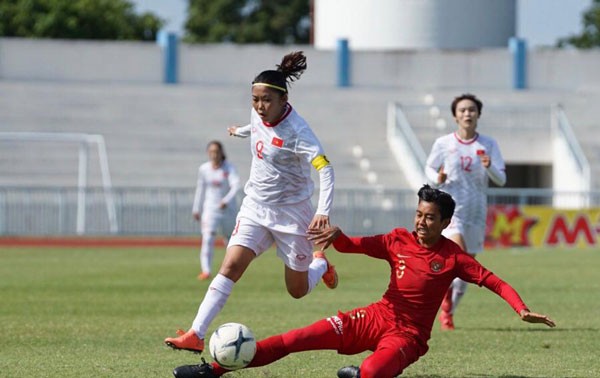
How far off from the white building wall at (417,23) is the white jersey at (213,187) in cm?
3251

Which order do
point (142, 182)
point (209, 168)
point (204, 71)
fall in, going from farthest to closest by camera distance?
point (204, 71)
point (142, 182)
point (209, 168)

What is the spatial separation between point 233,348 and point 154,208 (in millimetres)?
25569

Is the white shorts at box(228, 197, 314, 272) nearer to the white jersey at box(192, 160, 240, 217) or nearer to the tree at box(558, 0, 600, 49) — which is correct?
the white jersey at box(192, 160, 240, 217)

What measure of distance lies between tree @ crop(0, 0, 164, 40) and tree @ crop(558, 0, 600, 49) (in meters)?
26.7

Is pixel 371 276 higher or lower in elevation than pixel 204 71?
lower

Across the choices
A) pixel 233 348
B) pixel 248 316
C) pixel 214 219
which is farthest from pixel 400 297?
pixel 214 219

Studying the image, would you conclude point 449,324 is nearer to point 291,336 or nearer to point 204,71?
point 291,336

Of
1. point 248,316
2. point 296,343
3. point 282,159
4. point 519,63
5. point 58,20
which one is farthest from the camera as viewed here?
point 58,20

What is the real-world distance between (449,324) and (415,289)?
4099 mm

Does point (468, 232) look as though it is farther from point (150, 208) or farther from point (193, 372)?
point (150, 208)

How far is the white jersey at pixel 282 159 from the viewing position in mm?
9617

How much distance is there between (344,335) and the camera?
8.67 m

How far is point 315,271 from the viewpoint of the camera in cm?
1028

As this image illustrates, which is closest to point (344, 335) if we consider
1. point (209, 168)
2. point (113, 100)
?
point (209, 168)
